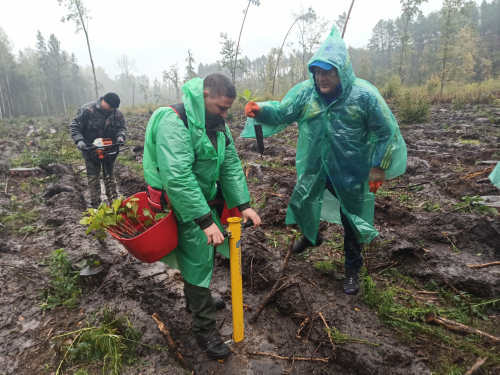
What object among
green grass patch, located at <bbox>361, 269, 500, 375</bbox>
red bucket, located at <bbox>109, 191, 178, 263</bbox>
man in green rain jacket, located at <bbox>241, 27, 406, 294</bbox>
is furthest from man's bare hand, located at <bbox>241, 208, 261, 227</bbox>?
green grass patch, located at <bbox>361, 269, 500, 375</bbox>

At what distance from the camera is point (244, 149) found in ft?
28.0

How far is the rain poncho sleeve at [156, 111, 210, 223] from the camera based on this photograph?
1.57 metres

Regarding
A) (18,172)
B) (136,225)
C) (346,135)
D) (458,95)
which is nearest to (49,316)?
(136,225)

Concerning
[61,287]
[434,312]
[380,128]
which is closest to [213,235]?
[380,128]

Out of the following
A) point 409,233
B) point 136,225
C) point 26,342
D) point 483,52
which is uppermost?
point 483,52

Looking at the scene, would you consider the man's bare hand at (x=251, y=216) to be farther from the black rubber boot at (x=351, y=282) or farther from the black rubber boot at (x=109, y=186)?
the black rubber boot at (x=109, y=186)

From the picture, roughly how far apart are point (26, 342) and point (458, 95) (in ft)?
56.8

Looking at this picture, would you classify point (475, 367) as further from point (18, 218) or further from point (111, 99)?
point (18, 218)

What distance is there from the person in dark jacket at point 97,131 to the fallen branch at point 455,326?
464 centimetres

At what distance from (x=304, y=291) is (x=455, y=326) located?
1049mm

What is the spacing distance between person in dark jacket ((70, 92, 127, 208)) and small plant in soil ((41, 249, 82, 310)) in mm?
2040

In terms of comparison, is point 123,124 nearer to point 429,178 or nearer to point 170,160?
point 170,160

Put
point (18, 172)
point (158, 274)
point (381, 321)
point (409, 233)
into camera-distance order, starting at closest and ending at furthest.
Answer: point (381, 321) → point (158, 274) → point (409, 233) → point (18, 172)

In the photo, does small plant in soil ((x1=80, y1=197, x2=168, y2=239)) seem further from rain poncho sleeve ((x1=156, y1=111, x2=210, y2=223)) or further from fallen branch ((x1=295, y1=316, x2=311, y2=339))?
fallen branch ((x1=295, y1=316, x2=311, y2=339))
